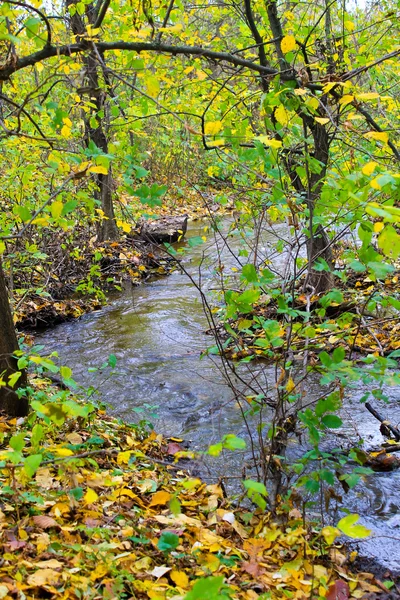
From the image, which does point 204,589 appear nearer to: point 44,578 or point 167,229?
point 44,578

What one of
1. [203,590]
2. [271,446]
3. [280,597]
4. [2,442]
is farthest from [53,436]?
[203,590]

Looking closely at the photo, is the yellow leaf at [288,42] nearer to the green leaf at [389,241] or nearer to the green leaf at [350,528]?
the green leaf at [389,241]

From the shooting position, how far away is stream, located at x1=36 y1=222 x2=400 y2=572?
11.1 feet

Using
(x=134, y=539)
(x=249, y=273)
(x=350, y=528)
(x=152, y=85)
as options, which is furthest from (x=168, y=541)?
(x=152, y=85)

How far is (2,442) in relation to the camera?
3.03m

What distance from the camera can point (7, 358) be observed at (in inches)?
138

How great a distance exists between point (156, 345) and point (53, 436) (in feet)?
10.5

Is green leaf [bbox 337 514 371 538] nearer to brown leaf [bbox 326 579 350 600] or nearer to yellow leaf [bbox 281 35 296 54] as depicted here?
brown leaf [bbox 326 579 350 600]

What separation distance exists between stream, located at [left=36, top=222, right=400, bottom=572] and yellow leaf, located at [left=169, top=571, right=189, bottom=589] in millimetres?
579

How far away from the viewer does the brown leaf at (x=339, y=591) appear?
7.60 ft

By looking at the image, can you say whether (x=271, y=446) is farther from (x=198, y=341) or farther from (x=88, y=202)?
(x=198, y=341)

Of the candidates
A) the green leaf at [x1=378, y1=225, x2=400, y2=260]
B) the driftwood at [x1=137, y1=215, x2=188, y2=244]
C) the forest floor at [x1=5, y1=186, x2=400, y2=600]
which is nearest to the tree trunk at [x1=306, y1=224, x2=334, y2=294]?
the forest floor at [x1=5, y1=186, x2=400, y2=600]

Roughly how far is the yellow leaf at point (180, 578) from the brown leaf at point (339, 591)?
70cm

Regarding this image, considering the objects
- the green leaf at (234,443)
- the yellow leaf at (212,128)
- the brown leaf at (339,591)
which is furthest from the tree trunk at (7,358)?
the brown leaf at (339,591)
